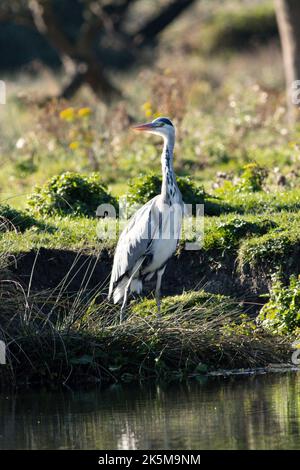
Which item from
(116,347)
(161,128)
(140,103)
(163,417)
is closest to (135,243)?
(116,347)

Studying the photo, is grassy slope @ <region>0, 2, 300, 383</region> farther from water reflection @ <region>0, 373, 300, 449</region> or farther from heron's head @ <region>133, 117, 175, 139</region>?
heron's head @ <region>133, 117, 175, 139</region>

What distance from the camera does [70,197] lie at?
14.4 meters

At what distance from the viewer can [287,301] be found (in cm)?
1131

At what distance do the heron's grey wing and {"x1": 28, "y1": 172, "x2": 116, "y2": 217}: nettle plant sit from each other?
9.28 ft

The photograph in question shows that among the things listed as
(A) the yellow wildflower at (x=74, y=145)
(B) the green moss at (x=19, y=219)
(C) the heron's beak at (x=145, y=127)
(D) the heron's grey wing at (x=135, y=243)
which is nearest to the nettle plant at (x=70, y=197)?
(B) the green moss at (x=19, y=219)

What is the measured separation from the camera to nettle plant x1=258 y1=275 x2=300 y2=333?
440 inches

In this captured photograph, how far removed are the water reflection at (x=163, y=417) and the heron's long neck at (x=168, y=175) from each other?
2257mm

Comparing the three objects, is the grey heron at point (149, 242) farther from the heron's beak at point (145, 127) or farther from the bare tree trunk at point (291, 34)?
the bare tree trunk at point (291, 34)

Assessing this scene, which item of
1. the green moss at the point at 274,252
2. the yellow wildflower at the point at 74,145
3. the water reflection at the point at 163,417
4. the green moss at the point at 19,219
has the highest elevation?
the yellow wildflower at the point at 74,145

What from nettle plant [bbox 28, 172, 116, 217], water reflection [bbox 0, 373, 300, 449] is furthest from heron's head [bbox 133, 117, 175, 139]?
water reflection [bbox 0, 373, 300, 449]

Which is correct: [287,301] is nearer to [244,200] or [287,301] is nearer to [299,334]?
[299,334]

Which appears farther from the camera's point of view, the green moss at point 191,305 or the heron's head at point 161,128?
the heron's head at point 161,128

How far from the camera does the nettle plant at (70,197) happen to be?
14.4 m
